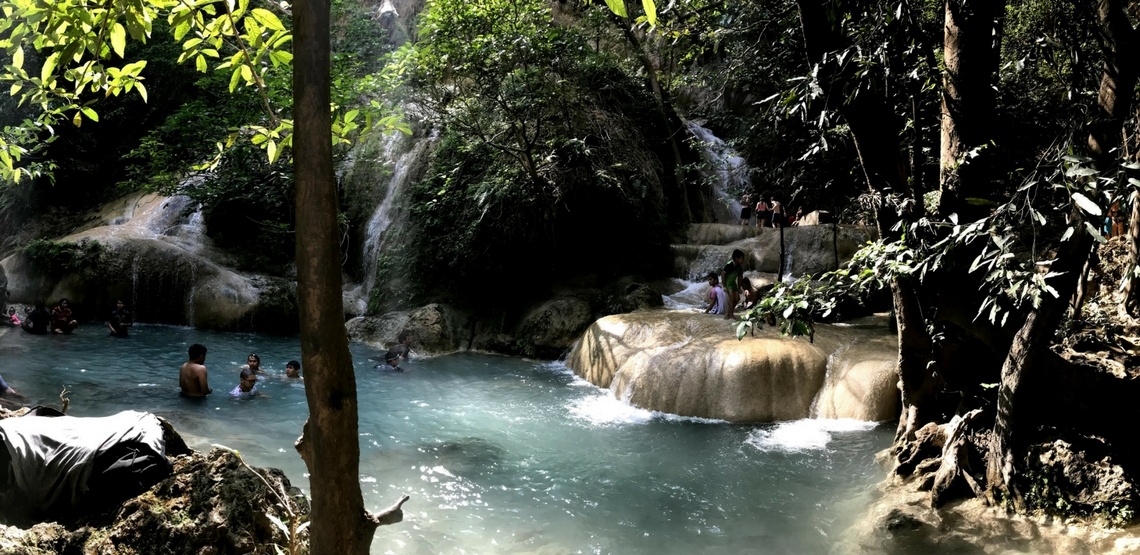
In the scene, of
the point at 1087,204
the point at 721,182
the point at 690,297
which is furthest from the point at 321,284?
the point at 721,182

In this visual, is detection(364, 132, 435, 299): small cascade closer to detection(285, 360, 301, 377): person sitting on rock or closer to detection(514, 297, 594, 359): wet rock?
detection(514, 297, 594, 359): wet rock

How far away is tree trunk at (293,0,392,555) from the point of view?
7.27 ft

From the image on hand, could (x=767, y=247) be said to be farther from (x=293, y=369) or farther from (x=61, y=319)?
(x=61, y=319)

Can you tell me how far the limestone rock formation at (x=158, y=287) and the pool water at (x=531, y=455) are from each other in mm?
3271

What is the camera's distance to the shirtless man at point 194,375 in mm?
9828

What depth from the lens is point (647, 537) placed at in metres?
6.28

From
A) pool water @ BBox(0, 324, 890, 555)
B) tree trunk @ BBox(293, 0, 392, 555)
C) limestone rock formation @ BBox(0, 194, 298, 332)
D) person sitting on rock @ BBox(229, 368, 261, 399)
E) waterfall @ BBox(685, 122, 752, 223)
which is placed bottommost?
pool water @ BBox(0, 324, 890, 555)

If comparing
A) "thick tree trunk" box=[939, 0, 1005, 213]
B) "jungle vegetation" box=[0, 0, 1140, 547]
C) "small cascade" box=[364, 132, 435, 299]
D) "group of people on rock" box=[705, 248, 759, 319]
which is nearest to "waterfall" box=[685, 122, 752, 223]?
"jungle vegetation" box=[0, 0, 1140, 547]

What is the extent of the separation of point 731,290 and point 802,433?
3.57 meters

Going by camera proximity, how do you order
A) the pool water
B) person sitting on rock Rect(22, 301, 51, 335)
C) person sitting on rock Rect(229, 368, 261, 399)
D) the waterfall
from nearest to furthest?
1. the pool water
2. person sitting on rock Rect(229, 368, 261, 399)
3. person sitting on rock Rect(22, 301, 51, 335)
4. the waterfall

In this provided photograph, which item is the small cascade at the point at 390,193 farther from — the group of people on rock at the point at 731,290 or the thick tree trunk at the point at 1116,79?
the thick tree trunk at the point at 1116,79

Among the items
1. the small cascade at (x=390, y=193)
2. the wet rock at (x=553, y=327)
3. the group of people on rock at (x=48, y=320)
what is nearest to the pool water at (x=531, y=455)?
the wet rock at (x=553, y=327)

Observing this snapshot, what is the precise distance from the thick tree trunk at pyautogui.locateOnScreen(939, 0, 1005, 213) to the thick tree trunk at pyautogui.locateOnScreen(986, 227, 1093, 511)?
0.98 meters

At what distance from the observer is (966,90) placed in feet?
18.5
